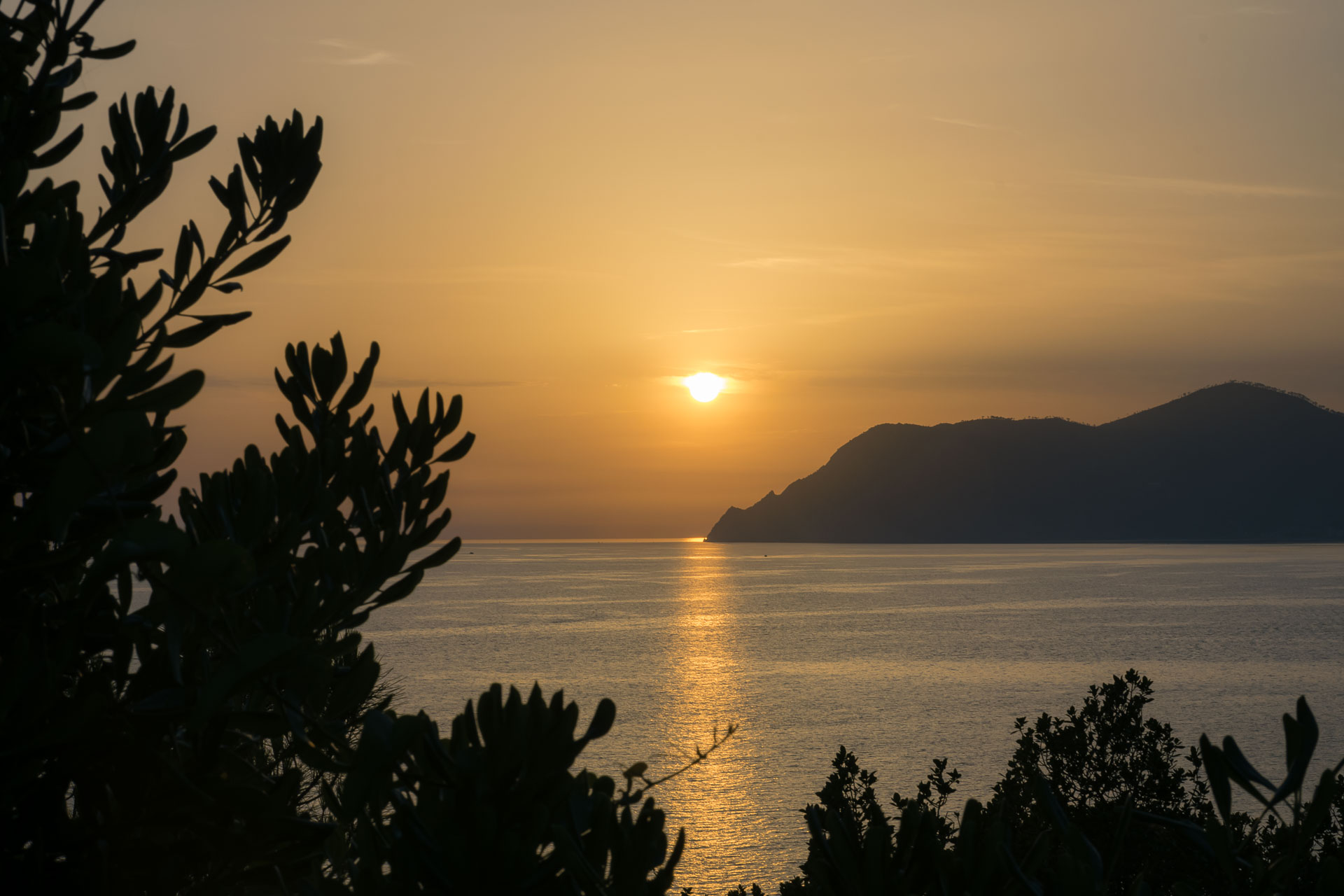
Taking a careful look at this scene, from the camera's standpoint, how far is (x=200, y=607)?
1405mm

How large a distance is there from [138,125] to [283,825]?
2270 mm

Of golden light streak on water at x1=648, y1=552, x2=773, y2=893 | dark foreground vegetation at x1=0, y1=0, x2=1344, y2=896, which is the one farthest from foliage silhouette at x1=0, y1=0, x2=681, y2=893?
golden light streak on water at x1=648, y1=552, x2=773, y2=893

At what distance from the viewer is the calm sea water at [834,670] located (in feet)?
150

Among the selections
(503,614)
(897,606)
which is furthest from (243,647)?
(897,606)

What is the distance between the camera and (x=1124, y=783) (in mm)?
11328

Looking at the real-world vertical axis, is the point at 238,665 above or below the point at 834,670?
above

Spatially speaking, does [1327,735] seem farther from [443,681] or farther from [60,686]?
[60,686]

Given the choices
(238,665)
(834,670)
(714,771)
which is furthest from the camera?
(834,670)

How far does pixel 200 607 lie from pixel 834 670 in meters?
77.7

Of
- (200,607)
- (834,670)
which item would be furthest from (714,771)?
(200,607)

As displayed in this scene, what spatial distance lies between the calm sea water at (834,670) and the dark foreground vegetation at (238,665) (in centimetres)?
939

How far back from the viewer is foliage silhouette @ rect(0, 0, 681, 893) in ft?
5.14

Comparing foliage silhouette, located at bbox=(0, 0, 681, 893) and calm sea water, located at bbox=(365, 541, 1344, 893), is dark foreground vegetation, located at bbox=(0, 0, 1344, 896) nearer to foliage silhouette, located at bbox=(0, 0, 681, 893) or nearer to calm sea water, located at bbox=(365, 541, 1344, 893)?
foliage silhouette, located at bbox=(0, 0, 681, 893)

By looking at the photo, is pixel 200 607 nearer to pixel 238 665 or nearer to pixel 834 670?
pixel 238 665
